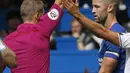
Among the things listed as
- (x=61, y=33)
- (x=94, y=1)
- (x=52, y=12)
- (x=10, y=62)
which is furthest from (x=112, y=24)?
(x=61, y=33)

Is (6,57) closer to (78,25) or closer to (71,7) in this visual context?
(71,7)

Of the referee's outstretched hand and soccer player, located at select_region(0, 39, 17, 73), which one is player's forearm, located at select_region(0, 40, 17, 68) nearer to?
soccer player, located at select_region(0, 39, 17, 73)

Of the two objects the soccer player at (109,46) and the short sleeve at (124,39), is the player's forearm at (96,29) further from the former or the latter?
the soccer player at (109,46)

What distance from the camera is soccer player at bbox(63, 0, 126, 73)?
5.59 m

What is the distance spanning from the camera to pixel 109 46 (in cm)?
564

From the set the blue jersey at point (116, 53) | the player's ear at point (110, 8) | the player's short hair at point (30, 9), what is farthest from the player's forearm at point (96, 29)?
the player's short hair at point (30, 9)

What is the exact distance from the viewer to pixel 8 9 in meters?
11.4

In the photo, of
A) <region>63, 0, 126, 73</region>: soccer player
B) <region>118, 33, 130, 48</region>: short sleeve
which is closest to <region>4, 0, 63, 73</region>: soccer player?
<region>63, 0, 126, 73</region>: soccer player

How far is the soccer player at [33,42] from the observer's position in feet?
18.9

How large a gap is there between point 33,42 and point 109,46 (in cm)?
77

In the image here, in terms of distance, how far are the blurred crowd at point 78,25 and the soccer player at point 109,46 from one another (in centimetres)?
341

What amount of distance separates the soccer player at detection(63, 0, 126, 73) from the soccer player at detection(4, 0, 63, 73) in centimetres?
49

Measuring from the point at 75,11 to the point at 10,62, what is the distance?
Result: 79 cm

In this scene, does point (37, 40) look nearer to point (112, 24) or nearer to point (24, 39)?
point (24, 39)
